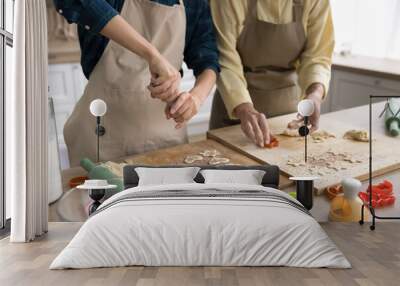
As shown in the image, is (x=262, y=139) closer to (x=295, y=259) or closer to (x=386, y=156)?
(x=386, y=156)

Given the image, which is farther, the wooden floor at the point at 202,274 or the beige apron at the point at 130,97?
the beige apron at the point at 130,97

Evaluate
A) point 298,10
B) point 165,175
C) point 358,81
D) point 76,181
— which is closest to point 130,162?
point 165,175

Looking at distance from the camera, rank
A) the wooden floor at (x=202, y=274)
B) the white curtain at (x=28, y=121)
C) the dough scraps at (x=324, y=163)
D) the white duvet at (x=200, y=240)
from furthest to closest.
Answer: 1. the dough scraps at (x=324, y=163)
2. the white curtain at (x=28, y=121)
3. the white duvet at (x=200, y=240)
4. the wooden floor at (x=202, y=274)

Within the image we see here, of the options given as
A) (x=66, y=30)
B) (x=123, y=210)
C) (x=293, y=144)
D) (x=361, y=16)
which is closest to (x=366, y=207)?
(x=293, y=144)

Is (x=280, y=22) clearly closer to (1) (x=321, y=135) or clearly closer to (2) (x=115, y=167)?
(1) (x=321, y=135)

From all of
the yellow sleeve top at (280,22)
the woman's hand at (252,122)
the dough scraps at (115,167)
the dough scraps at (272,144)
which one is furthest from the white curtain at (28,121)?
the dough scraps at (272,144)

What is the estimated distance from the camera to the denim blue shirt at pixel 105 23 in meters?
3.16

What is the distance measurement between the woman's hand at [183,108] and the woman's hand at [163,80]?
0.12ft

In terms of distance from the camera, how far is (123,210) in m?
2.60

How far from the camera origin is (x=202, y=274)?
2.48 meters

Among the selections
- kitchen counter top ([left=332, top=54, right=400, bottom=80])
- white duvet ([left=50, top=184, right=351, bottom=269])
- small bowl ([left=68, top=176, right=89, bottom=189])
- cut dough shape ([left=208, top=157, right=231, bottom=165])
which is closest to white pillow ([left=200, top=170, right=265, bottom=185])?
cut dough shape ([left=208, top=157, right=231, bottom=165])

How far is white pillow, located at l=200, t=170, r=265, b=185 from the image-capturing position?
320cm

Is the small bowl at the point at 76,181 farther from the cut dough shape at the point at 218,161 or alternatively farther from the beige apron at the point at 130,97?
the cut dough shape at the point at 218,161

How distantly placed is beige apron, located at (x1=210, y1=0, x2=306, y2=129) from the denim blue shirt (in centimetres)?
19
